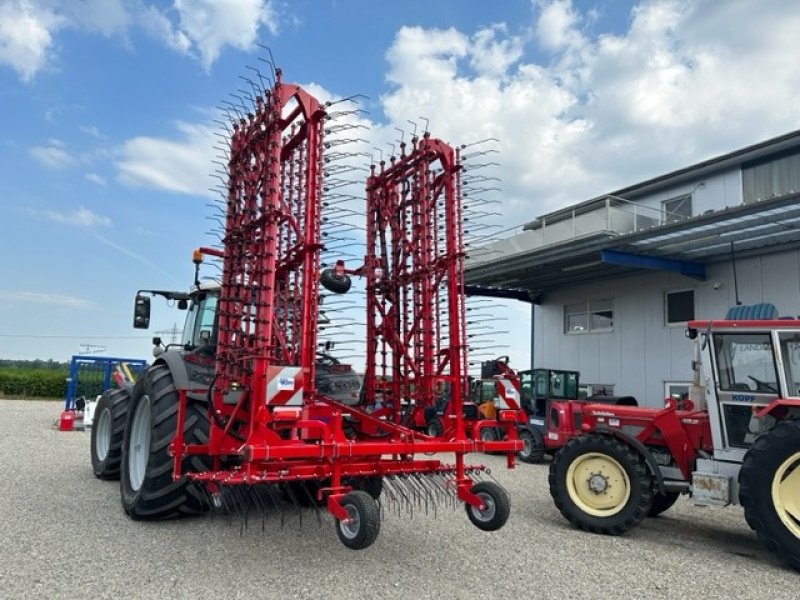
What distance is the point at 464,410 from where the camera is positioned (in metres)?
5.01

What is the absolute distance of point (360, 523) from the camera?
3.57 metres

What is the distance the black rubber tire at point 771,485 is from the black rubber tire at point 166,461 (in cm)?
432

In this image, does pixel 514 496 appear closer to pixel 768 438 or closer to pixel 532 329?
pixel 768 438

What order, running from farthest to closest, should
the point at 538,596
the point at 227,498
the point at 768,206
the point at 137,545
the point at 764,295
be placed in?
the point at 764,295
the point at 768,206
the point at 137,545
the point at 227,498
the point at 538,596

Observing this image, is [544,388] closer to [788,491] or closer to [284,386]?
[788,491]

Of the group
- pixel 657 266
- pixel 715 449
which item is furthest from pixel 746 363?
pixel 657 266

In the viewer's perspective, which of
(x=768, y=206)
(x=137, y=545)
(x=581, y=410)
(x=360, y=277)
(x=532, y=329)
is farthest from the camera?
(x=532, y=329)

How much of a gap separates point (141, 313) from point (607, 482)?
5626 millimetres

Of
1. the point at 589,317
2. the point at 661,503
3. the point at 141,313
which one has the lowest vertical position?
the point at 661,503

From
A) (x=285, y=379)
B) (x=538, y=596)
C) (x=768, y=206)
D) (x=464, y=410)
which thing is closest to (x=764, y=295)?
(x=768, y=206)

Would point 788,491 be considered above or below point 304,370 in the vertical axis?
below

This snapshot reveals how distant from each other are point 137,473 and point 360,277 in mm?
2765

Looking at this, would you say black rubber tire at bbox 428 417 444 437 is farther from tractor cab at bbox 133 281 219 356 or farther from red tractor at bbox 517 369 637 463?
red tractor at bbox 517 369 637 463

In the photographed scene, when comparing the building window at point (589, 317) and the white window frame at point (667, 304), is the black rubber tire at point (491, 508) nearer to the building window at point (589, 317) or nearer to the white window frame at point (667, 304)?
the white window frame at point (667, 304)
